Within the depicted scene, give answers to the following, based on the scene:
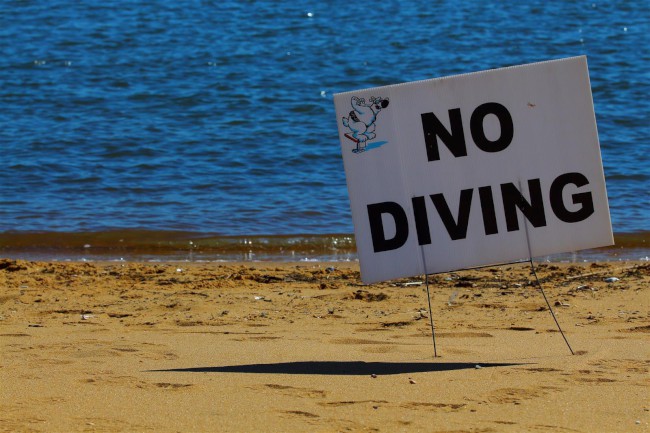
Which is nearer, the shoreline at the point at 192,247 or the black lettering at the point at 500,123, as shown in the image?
the black lettering at the point at 500,123

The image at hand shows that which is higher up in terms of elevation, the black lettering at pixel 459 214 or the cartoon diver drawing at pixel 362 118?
the cartoon diver drawing at pixel 362 118

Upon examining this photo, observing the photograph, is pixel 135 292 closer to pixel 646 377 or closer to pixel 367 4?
pixel 646 377

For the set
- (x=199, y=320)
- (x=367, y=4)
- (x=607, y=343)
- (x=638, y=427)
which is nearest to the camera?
(x=638, y=427)

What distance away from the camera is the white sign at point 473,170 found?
18.3ft

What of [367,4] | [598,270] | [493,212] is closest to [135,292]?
[493,212]

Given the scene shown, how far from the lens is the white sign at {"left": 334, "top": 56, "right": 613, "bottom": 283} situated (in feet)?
18.3

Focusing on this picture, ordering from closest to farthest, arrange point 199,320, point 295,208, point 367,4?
1. point 199,320
2. point 295,208
3. point 367,4

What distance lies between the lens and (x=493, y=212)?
5.66 metres

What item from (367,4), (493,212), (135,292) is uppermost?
(367,4)

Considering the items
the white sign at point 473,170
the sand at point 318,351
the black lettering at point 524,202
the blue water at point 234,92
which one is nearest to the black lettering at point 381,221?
the white sign at point 473,170

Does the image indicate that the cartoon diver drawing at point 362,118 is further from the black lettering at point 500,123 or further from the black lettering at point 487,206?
the black lettering at point 487,206

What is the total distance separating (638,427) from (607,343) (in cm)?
152

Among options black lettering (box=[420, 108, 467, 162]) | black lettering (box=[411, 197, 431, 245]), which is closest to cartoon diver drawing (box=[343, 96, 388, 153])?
black lettering (box=[420, 108, 467, 162])

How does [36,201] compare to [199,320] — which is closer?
[199,320]
